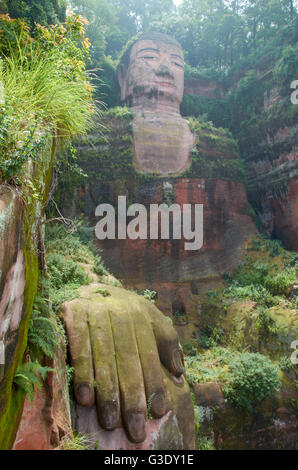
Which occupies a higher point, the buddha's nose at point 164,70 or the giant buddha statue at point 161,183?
Answer: the buddha's nose at point 164,70

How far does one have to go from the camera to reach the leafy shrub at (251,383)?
26.3ft

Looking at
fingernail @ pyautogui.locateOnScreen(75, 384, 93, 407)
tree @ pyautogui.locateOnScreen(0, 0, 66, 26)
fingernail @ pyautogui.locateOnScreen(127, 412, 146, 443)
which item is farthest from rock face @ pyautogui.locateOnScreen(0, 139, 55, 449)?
tree @ pyautogui.locateOnScreen(0, 0, 66, 26)

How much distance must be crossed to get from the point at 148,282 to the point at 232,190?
6.07 m

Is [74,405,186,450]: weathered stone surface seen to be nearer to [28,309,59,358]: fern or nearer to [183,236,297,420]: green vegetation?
[28,309,59,358]: fern

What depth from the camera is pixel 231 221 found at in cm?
1491

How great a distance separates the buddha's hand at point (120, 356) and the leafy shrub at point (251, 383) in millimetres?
2785

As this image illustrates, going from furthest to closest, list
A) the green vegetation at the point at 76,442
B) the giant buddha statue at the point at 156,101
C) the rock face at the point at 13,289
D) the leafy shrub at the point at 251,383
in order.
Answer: the giant buddha statue at the point at 156,101
the leafy shrub at the point at 251,383
the green vegetation at the point at 76,442
the rock face at the point at 13,289

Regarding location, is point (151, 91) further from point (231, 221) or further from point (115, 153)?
point (231, 221)

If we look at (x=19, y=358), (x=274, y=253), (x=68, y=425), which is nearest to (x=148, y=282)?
(x=274, y=253)

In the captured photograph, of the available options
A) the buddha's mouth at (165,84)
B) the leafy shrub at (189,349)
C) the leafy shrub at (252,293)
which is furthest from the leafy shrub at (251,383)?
the buddha's mouth at (165,84)

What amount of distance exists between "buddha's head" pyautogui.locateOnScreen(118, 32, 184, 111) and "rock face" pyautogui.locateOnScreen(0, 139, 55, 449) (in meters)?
15.5

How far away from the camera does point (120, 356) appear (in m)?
5.36

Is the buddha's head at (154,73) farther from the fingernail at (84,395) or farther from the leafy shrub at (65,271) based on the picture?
the fingernail at (84,395)

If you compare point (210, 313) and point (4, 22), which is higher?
point (4, 22)
